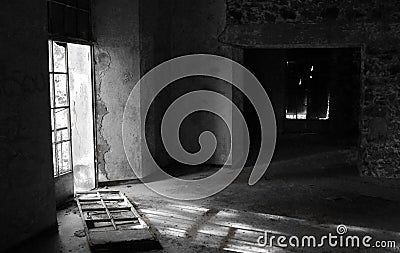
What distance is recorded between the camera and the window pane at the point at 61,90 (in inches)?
212

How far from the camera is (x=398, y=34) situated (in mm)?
6371

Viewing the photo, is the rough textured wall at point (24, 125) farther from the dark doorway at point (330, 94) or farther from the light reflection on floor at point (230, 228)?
the dark doorway at point (330, 94)

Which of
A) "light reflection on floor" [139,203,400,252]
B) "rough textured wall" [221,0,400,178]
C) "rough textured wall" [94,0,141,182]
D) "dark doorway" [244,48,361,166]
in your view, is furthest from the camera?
"dark doorway" [244,48,361,166]

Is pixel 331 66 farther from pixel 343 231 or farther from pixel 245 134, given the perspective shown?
pixel 343 231

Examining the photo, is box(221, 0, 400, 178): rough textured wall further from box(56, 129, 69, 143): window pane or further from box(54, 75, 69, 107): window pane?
box(56, 129, 69, 143): window pane

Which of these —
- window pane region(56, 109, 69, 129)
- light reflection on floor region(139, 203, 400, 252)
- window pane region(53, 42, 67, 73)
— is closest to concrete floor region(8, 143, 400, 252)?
light reflection on floor region(139, 203, 400, 252)

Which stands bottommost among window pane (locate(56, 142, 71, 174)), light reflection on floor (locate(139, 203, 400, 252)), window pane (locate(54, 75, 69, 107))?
light reflection on floor (locate(139, 203, 400, 252))

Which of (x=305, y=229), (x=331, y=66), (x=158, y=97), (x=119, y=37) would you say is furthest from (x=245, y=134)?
(x=331, y=66)

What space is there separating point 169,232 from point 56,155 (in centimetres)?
188

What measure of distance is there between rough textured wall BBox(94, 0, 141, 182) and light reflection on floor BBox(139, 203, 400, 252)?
56.7 inches

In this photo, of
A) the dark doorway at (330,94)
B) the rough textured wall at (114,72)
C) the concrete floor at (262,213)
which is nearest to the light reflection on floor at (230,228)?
the concrete floor at (262,213)

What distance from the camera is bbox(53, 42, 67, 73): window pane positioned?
539 cm

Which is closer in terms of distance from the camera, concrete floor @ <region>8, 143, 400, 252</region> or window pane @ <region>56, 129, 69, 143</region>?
concrete floor @ <region>8, 143, 400, 252</region>

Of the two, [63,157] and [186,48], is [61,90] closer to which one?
[63,157]
